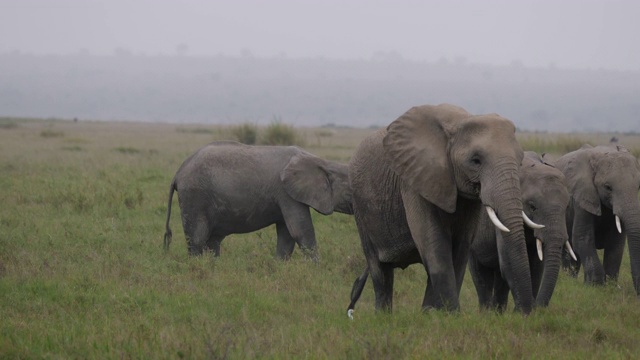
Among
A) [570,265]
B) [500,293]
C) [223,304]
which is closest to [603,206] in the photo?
[570,265]

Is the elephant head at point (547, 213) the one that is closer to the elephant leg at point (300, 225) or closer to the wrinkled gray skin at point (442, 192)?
the wrinkled gray skin at point (442, 192)

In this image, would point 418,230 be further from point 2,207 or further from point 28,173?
point 28,173

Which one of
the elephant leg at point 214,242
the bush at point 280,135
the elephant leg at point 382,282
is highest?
the elephant leg at point 382,282

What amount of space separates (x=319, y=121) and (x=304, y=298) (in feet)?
602

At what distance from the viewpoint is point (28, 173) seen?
747 inches

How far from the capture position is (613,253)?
34.8 ft

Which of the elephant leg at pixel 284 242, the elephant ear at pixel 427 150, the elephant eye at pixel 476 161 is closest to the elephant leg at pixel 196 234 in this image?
the elephant leg at pixel 284 242

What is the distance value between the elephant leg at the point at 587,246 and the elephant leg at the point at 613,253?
0.12m

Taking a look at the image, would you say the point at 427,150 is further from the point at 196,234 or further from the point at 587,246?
the point at 196,234

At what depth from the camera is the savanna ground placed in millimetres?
6410

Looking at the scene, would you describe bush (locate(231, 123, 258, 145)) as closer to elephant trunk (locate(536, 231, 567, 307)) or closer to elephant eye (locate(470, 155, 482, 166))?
elephant trunk (locate(536, 231, 567, 307))

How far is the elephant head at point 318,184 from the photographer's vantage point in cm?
1165

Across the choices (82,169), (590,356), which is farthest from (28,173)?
(590,356)

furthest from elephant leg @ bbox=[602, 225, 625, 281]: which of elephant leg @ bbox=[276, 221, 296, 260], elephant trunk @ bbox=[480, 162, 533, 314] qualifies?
elephant trunk @ bbox=[480, 162, 533, 314]
